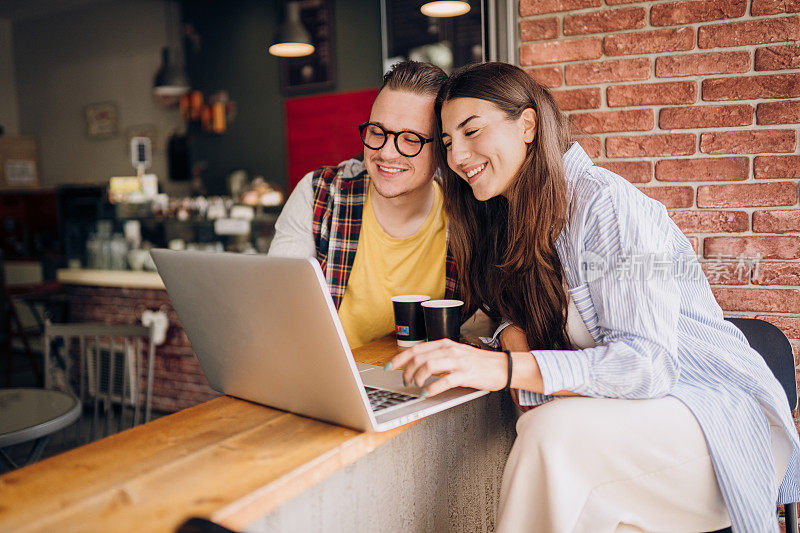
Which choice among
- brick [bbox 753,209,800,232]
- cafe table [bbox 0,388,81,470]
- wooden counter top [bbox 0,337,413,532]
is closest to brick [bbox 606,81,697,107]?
brick [bbox 753,209,800,232]

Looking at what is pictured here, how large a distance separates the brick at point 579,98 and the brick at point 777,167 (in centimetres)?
52

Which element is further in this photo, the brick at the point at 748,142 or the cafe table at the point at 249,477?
the brick at the point at 748,142

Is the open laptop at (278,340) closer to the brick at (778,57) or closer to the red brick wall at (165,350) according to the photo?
the brick at (778,57)

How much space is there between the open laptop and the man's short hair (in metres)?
0.88

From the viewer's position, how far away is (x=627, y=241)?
1.12 metres

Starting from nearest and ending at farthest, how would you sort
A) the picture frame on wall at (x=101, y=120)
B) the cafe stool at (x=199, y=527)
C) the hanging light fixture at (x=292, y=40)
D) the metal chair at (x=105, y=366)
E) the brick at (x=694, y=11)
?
1. the cafe stool at (x=199, y=527)
2. the brick at (x=694, y=11)
3. the metal chair at (x=105, y=366)
4. the hanging light fixture at (x=292, y=40)
5. the picture frame on wall at (x=101, y=120)

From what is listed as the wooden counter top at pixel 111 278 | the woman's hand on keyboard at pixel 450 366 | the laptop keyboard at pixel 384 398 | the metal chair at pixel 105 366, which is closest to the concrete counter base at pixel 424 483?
the laptop keyboard at pixel 384 398

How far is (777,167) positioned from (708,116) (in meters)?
0.25

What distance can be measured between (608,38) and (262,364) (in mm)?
1568

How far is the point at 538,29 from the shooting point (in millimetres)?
1994

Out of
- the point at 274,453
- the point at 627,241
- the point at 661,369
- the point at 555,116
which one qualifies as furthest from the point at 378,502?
the point at 555,116

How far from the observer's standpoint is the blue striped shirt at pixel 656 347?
1088mm

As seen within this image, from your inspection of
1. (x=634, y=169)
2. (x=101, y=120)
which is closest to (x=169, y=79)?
(x=101, y=120)

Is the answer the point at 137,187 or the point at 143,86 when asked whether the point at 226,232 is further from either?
the point at 143,86
